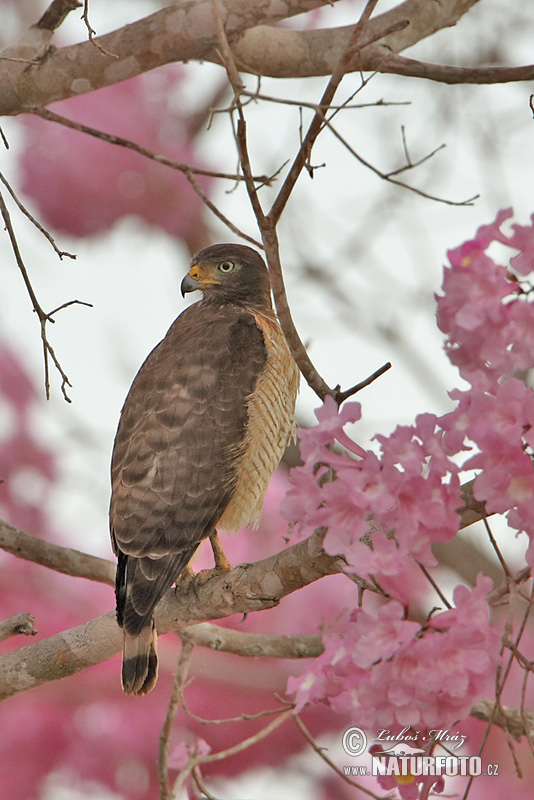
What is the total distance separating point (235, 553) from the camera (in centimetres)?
645

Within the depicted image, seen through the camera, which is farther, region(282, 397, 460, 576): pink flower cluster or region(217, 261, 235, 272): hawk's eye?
region(217, 261, 235, 272): hawk's eye

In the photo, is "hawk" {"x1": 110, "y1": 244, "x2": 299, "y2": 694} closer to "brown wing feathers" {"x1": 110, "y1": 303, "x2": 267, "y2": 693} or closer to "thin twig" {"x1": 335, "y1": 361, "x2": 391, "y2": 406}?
"brown wing feathers" {"x1": 110, "y1": 303, "x2": 267, "y2": 693}

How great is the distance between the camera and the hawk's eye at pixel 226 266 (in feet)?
15.1

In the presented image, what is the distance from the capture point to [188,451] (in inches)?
149

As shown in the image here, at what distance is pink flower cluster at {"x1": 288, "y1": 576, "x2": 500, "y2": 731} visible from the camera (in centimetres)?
190

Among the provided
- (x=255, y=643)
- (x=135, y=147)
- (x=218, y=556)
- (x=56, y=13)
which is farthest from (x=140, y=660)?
(x=56, y=13)

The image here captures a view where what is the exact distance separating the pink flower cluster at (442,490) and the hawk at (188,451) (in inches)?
62.3

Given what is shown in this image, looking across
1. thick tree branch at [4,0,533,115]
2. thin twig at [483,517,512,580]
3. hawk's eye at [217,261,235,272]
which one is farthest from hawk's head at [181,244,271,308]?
thin twig at [483,517,512,580]

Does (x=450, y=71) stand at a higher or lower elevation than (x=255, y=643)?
higher

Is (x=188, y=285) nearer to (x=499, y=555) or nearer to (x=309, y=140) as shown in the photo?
(x=309, y=140)

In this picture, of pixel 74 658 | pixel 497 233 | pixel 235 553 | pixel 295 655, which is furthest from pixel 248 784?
pixel 497 233

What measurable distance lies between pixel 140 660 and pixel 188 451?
0.77m

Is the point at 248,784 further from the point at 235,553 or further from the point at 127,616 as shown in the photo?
the point at 127,616

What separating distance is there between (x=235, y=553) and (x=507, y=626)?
4573 mm
